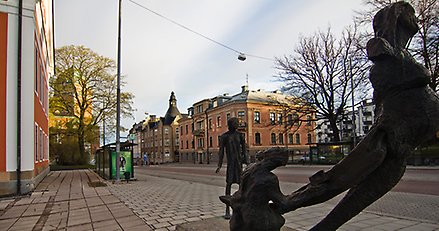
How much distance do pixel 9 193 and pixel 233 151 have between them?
9147 millimetres

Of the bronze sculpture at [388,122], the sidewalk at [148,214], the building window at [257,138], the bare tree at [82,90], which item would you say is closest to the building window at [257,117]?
the building window at [257,138]

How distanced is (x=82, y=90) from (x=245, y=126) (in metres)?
22.5

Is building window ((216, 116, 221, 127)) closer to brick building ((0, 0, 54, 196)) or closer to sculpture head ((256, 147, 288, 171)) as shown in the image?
brick building ((0, 0, 54, 196))

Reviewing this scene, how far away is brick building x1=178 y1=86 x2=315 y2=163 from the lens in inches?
1816

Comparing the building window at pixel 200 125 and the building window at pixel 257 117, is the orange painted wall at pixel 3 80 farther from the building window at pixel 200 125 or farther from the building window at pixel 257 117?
the building window at pixel 200 125

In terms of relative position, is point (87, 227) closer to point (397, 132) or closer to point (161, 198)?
point (161, 198)

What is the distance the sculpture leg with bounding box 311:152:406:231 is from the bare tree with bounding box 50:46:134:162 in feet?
105

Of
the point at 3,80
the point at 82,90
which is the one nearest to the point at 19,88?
the point at 3,80

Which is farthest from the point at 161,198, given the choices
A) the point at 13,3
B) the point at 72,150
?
the point at 72,150

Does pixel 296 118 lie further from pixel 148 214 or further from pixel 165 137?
pixel 165 137

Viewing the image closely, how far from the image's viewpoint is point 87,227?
6.21m

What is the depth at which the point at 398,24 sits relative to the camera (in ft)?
7.30

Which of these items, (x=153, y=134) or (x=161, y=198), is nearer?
(x=161, y=198)

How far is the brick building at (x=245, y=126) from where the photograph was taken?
46.1 m
